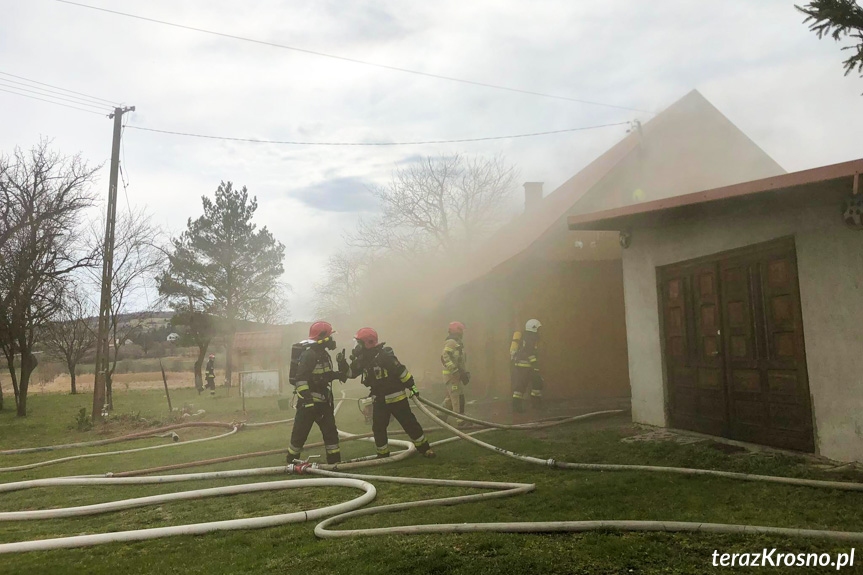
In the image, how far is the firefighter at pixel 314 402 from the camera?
709 cm

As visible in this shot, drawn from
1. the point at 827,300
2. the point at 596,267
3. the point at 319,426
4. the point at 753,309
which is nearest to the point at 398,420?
the point at 319,426

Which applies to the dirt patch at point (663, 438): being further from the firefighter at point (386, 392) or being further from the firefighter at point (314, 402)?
the firefighter at point (314, 402)

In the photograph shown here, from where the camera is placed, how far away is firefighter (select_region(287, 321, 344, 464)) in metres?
7.09

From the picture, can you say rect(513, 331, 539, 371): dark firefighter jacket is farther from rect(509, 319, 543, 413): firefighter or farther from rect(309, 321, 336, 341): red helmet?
rect(309, 321, 336, 341): red helmet

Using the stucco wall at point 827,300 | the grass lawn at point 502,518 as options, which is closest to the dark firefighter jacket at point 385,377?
the grass lawn at point 502,518

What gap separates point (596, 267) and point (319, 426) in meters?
8.47

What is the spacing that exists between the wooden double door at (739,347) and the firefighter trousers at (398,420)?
3.44 m

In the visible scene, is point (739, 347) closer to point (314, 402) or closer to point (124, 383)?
point (314, 402)

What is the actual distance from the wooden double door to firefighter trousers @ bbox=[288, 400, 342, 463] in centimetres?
452

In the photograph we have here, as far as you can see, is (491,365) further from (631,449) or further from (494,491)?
(494,491)

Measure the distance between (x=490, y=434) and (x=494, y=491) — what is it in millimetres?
3797

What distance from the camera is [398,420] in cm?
749

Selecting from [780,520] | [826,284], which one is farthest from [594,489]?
[826,284]

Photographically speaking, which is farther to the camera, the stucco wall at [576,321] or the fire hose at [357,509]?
the stucco wall at [576,321]
